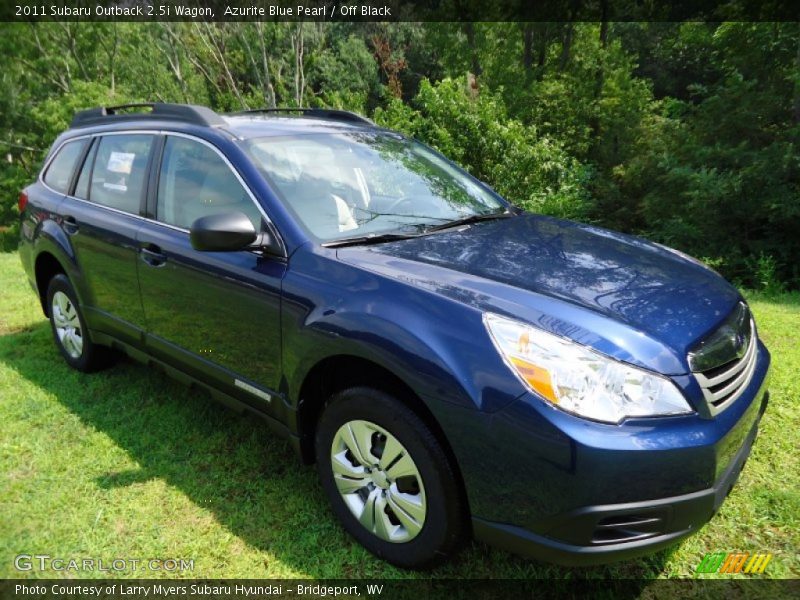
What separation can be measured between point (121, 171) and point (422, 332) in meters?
2.54

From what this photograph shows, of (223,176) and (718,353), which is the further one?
(223,176)

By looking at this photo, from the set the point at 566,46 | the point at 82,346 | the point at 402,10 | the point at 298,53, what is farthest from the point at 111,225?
the point at 566,46

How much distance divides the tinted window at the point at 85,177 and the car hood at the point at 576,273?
2387 millimetres

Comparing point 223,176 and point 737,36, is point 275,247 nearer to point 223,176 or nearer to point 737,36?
point 223,176

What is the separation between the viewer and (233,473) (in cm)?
307

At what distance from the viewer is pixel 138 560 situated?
2496 millimetres

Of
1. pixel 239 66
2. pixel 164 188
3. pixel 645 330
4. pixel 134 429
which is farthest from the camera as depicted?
pixel 239 66

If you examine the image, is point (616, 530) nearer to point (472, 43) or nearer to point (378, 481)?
point (378, 481)

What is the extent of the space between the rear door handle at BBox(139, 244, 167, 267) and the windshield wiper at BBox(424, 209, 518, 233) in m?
1.42

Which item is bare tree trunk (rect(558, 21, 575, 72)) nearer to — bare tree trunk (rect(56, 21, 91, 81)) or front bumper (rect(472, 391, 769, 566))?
bare tree trunk (rect(56, 21, 91, 81))

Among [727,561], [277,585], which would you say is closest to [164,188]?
[277,585]

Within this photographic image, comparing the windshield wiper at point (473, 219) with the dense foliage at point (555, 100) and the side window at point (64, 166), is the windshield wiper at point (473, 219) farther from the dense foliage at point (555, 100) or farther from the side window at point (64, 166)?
the dense foliage at point (555, 100)

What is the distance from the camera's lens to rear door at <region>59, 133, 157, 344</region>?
11.2 feet

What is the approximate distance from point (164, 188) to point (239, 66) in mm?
13520
